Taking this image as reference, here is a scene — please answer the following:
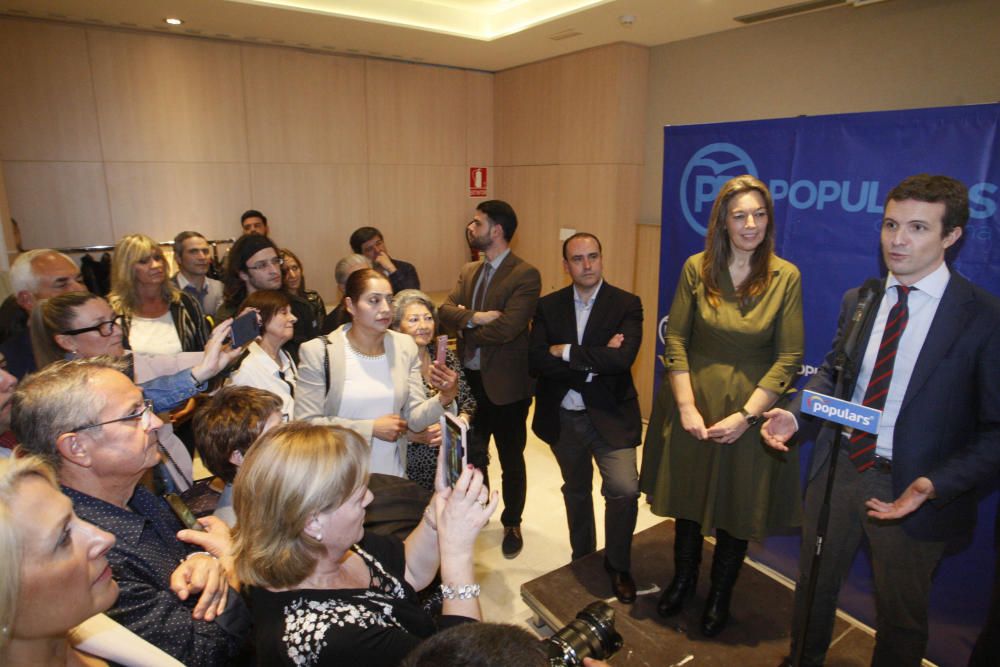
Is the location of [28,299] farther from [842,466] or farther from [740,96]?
[740,96]

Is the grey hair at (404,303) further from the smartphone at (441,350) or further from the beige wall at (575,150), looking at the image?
the beige wall at (575,150)

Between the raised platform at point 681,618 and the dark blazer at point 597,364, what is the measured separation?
0.67 metres

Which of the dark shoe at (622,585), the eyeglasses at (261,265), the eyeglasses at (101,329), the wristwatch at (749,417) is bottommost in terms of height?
the dark shoe at (622,585)

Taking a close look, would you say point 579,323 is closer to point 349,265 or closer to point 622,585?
point 622,585

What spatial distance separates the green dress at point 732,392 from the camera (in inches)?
85.0

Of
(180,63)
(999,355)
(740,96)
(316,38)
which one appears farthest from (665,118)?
(180,63)

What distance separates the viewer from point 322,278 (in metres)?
5.77

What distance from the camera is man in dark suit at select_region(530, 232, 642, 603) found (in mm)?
2555

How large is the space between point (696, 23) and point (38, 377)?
4.57 m

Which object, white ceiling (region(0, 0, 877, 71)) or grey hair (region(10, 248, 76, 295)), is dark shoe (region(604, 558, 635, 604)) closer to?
grey hair (region(10, 248, 76, 295))

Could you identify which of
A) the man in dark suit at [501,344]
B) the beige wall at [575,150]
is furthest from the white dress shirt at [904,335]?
the beige wall at [575,150]

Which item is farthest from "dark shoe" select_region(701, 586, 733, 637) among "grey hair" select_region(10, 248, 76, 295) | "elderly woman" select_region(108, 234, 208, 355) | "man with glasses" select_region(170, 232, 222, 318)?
"grey hair" select_region(10, 248, 76, 295)

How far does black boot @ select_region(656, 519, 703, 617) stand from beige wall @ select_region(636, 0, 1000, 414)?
2.55 m

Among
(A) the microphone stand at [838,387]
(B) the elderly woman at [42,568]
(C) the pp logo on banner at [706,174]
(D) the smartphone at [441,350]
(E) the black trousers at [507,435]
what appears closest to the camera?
(B) the elderly woman at [42,568]
